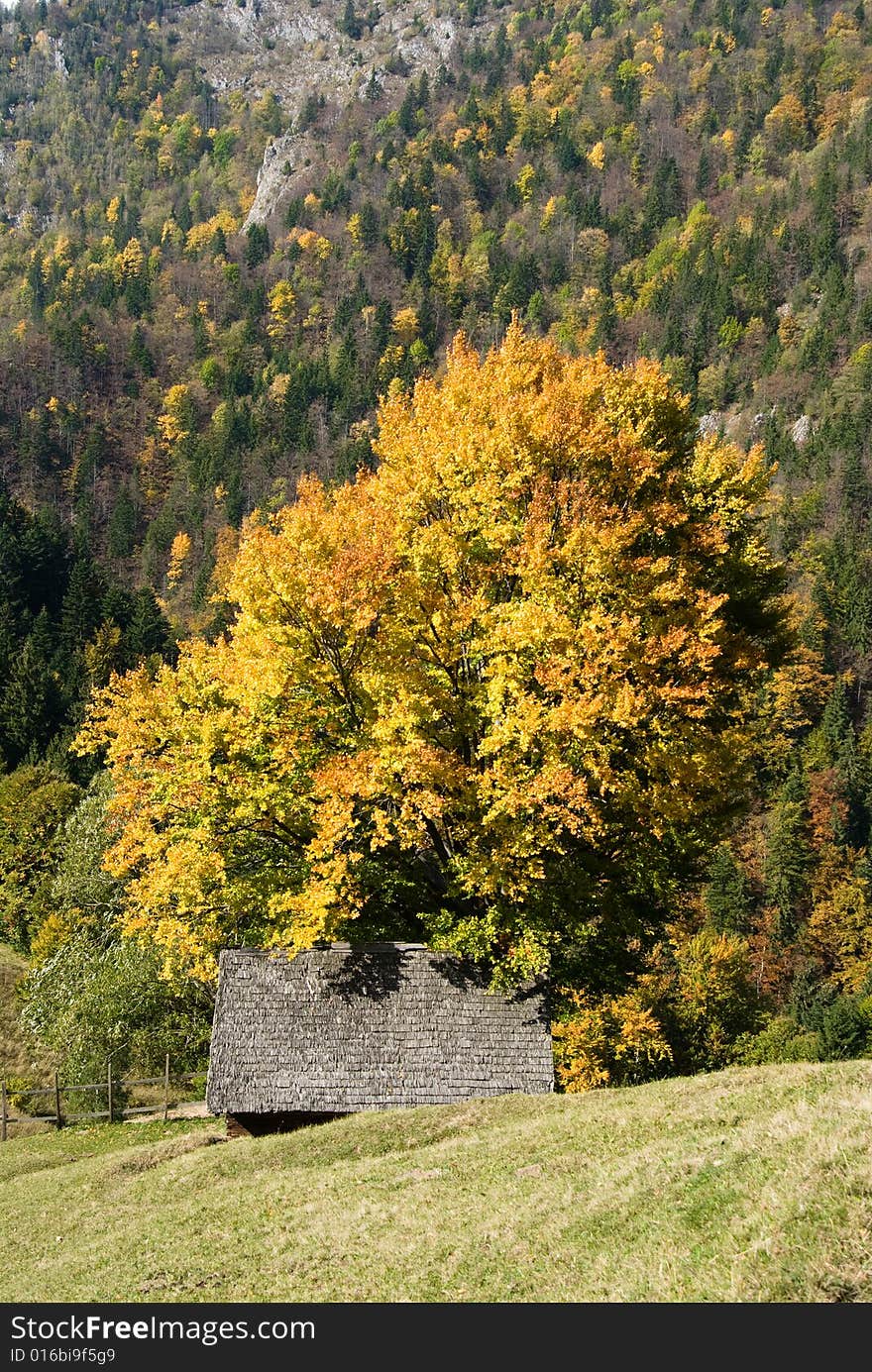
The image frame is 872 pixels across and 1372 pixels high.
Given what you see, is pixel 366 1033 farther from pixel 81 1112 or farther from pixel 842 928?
pixel 842 928

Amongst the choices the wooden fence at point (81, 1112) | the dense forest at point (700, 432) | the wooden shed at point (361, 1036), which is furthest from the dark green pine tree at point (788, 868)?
the wooden shed at point (361, 1036)

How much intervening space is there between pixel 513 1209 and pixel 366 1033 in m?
9.74

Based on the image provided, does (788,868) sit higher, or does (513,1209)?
(513,1209)

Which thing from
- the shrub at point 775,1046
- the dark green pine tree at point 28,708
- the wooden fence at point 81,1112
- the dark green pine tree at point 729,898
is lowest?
the dark green pine tree at point 729,898

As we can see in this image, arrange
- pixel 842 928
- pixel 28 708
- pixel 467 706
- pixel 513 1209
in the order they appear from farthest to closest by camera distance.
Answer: pixel 842 928
pixel 28 708
pixel 467 706
pixel 513 1209

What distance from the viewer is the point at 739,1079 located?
1534cm

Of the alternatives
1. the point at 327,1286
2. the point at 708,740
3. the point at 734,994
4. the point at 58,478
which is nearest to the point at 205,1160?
the point at 327,1286

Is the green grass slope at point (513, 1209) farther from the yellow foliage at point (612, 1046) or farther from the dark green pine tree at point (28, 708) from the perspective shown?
the dark green pine tree at point (28, 708)

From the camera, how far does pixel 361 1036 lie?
20.5 meters

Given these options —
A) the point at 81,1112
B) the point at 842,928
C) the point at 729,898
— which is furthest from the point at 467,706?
the point at 842,928

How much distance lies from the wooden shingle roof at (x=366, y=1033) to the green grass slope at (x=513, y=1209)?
3.64 feet

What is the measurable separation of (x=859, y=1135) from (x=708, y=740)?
11.7 metres

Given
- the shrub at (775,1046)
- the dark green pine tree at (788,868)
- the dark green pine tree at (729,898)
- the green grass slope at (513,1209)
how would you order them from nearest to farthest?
1. the green grass slope at (513,1209)
2. the shrub at (775,1046)
3. the dark green pine tree at (729,898)
4. the dark green pine tree at (788,868)

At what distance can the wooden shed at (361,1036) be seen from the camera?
65.7 feet
